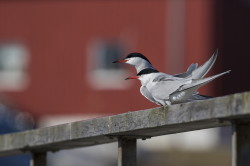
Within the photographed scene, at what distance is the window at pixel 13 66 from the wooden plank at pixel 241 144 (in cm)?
2202

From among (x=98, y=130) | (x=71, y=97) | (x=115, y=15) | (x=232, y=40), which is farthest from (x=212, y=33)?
(x=98, y=130)

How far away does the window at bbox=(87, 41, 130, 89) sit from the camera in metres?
25.1

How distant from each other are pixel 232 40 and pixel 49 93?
5170mm

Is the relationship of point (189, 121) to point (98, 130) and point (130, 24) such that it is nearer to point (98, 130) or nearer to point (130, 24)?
point (98, 130)

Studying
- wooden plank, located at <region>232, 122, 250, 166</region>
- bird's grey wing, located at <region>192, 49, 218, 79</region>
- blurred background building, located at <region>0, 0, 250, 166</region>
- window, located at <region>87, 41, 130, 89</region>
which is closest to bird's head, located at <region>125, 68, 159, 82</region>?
bird's grey wing, located at <region>192, 49, 218, 79</region>

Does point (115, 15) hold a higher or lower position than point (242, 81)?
higher

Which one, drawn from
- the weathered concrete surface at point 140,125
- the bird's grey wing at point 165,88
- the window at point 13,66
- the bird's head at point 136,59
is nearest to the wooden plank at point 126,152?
the weathered concrete surface at point 140,125

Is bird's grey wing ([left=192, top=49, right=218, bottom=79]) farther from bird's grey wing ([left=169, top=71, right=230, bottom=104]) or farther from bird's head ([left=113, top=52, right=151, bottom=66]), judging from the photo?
bird's head ([left=113, top=52, right=151, bottom=66])

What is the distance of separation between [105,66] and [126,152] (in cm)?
2085

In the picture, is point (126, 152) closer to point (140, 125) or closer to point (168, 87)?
point (140, 125)

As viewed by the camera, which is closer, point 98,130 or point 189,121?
point 189,121

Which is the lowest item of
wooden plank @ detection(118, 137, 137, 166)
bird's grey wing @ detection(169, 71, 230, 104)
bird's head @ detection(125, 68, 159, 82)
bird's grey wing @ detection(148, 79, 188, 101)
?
wooden plank @ detection(118, 137, 137, 166)

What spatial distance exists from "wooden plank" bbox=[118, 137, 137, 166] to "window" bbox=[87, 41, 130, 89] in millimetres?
20380

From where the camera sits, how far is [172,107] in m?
4.06
